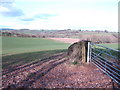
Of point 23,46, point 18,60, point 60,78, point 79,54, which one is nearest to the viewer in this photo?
point 60,78

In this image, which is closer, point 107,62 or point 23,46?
point 107,62

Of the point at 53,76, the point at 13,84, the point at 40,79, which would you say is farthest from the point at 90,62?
the point at 13,84

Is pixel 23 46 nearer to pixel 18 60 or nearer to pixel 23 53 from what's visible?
pixel 23 53

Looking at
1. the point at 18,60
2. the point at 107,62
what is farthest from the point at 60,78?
the point at 18,60

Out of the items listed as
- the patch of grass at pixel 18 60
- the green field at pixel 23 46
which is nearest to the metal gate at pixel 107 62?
the patch of grass at pixel 18 60

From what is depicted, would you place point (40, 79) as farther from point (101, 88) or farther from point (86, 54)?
point (86, 54)

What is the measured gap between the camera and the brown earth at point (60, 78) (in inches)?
177

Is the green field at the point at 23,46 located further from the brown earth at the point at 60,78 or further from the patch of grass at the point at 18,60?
the brown earth at the point at 60,78

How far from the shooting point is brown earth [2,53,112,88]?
450cm

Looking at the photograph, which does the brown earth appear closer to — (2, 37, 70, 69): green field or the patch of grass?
the patch of grass

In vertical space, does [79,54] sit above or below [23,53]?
above

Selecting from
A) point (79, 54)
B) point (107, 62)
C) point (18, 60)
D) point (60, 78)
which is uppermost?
point (79, 54)

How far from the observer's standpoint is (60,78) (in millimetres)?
5047

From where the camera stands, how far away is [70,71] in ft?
18.7
